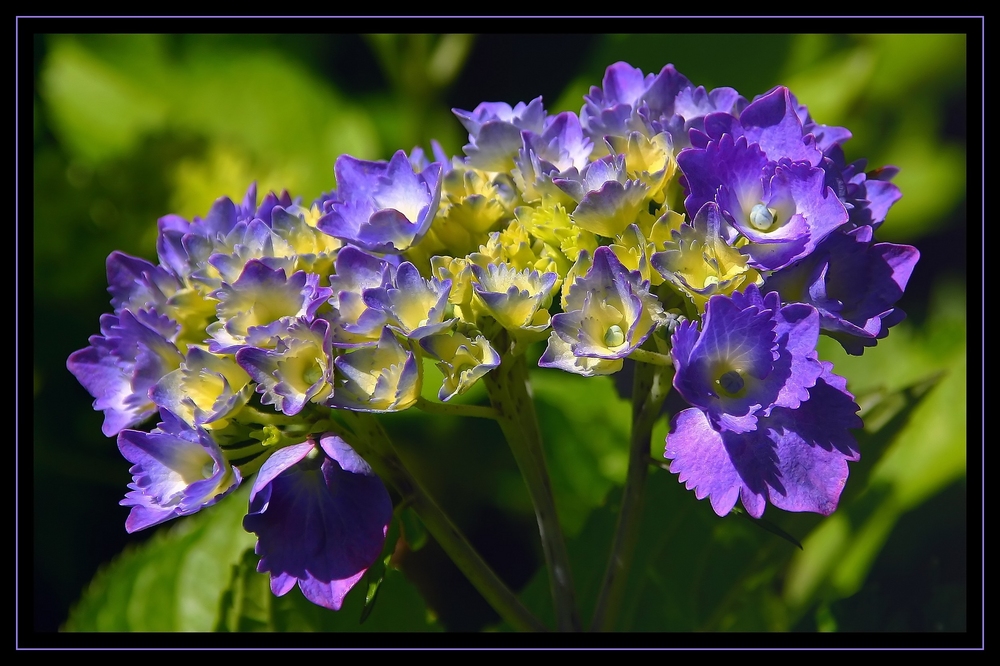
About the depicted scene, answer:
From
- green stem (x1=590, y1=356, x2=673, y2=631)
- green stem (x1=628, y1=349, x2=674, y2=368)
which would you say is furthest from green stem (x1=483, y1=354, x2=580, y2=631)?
green stem (x1=628, y1=349, x2=674, y2=368)

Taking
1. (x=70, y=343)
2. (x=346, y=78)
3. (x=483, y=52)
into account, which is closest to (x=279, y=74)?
(x=346, y=78)

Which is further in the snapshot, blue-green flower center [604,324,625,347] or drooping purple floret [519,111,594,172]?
drooping purple floret [519,111,594,172]

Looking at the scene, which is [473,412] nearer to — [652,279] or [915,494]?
[652,279]

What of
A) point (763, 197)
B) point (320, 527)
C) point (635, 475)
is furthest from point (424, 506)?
point (763, 197)

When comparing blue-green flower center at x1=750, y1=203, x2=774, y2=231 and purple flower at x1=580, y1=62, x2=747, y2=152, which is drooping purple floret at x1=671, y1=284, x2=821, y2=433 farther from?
purple flower at x1=580, y1=62, x2=747, y2=152

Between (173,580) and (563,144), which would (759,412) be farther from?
(173,580)

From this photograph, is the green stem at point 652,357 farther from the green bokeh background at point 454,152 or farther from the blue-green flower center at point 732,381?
the green bokeh background at point 454,152
